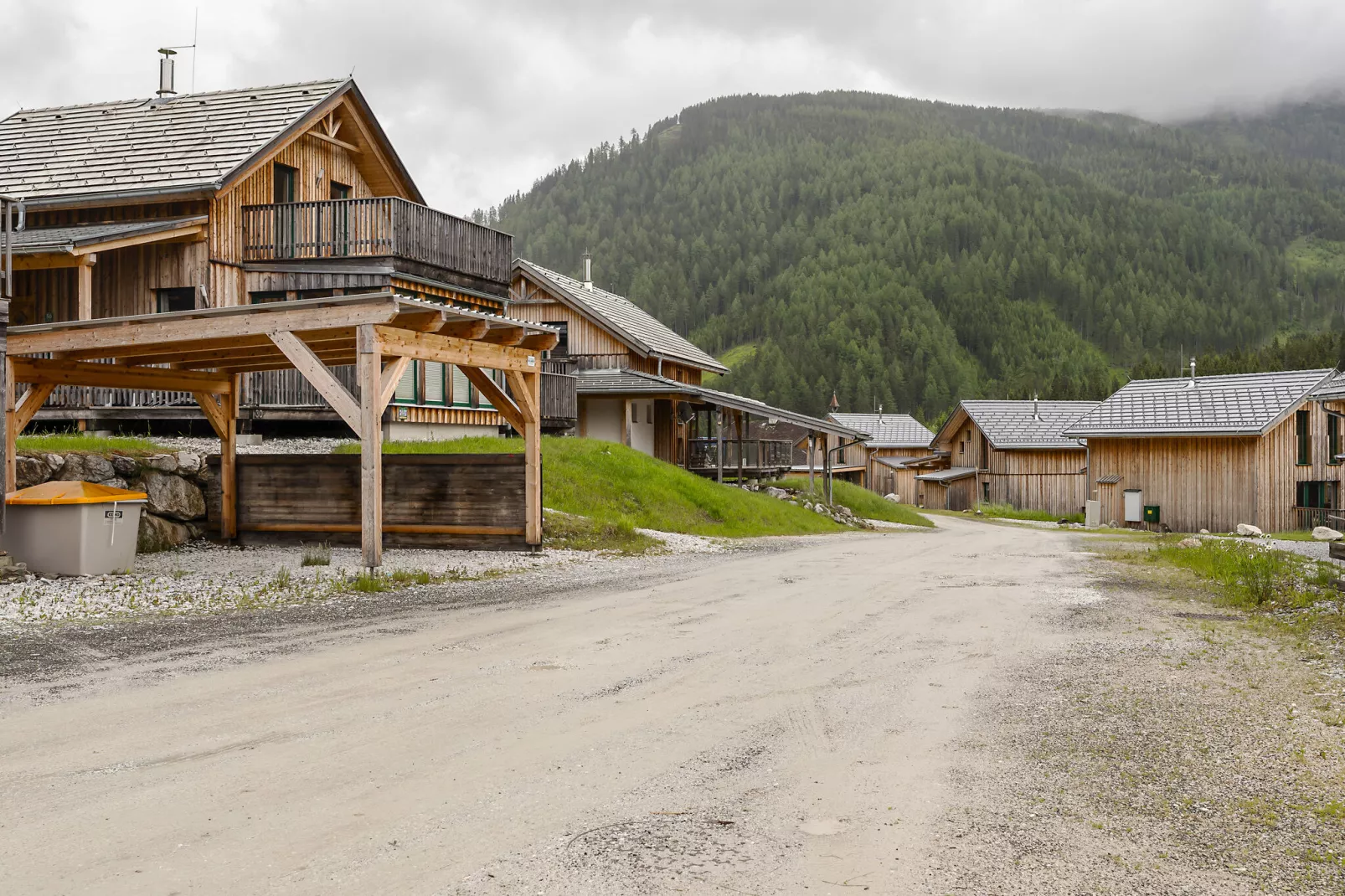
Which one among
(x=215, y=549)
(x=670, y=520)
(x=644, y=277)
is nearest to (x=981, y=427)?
(x=670, y=520)

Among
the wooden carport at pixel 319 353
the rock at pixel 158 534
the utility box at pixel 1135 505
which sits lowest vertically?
the utility box at pixel 1135 505

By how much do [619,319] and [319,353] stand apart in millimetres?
25247

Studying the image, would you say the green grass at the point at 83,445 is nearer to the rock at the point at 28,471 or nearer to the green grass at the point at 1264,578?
the rock at the point at 28,471

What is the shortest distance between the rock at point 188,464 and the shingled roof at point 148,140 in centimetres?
758

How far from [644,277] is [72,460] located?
165 meters

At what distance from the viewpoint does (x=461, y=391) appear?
2930 centimetres

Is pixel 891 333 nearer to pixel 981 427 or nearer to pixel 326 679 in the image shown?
pixel 981 427

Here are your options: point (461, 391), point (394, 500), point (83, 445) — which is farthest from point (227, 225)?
point (394, 500)

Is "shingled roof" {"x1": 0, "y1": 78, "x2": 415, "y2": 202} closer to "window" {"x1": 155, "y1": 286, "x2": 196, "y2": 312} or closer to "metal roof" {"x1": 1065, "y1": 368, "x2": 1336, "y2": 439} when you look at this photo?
"window" {"x1": 155, "y1": 286, "x2": 196, "y2": 312}

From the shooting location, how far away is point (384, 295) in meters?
14.1

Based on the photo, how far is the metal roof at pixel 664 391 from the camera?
117ft

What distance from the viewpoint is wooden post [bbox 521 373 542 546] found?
1756 centimetres

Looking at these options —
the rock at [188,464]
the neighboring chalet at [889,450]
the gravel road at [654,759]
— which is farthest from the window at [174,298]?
the neighboring chalet at [889,450]

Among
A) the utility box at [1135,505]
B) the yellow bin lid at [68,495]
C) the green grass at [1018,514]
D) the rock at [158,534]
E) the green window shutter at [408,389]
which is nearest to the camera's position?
the yellow bin lid at [68,495]
